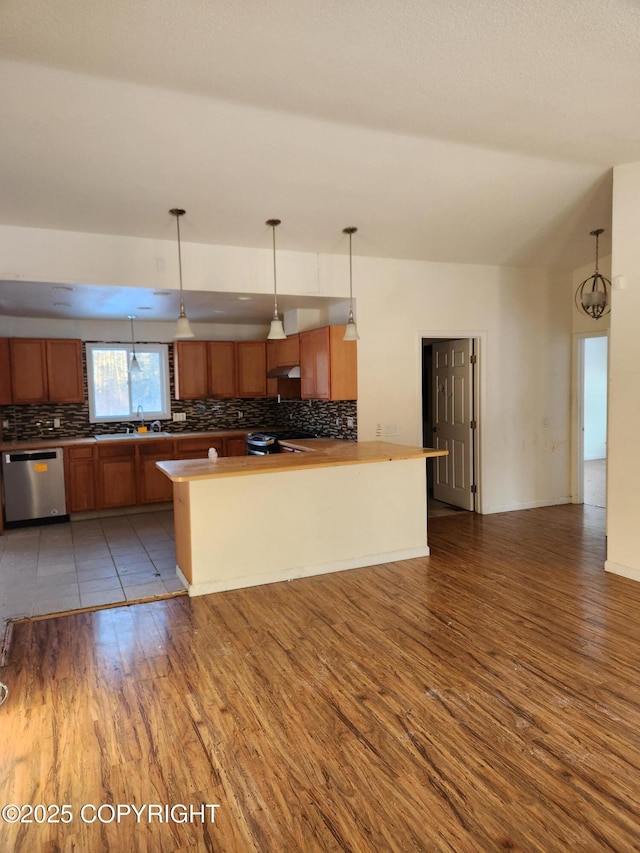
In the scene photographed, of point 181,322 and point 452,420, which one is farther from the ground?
point 181,322

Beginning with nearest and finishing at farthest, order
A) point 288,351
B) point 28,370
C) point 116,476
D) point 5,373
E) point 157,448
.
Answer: point 5,373
point 28,370
point 116,476
point 288,351
point 157,448

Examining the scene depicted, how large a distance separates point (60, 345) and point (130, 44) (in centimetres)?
447

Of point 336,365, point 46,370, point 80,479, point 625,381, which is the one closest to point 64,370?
point 46,370

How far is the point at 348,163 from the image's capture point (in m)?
3.61

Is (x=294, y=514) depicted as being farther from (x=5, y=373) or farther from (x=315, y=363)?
(x=5, y=373)

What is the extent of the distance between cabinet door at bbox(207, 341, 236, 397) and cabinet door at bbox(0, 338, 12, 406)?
224 cm

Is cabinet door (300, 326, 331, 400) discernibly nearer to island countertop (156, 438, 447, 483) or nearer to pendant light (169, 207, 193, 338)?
island countertop (156, 438, 447, 483)

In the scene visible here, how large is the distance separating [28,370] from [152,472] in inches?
69.4

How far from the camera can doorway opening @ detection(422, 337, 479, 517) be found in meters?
5.93

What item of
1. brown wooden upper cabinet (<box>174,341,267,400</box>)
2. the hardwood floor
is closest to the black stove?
brown wooden upper cabinet (<box>174,341,267,400</box>)

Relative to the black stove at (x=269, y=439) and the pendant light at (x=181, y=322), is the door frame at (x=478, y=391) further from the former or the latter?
the pendant light at (x=181, y=322)

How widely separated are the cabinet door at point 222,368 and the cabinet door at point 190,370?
76mm

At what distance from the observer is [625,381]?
388 cm

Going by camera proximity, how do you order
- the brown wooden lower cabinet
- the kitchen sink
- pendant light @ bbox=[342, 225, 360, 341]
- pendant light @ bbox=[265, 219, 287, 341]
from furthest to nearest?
the kitchen sink, the brown wooden lower cabinet, pendant light @ bbox=[342, 225, 360, 341], pendant light @ bbox=[265, 219, 287, 341]
